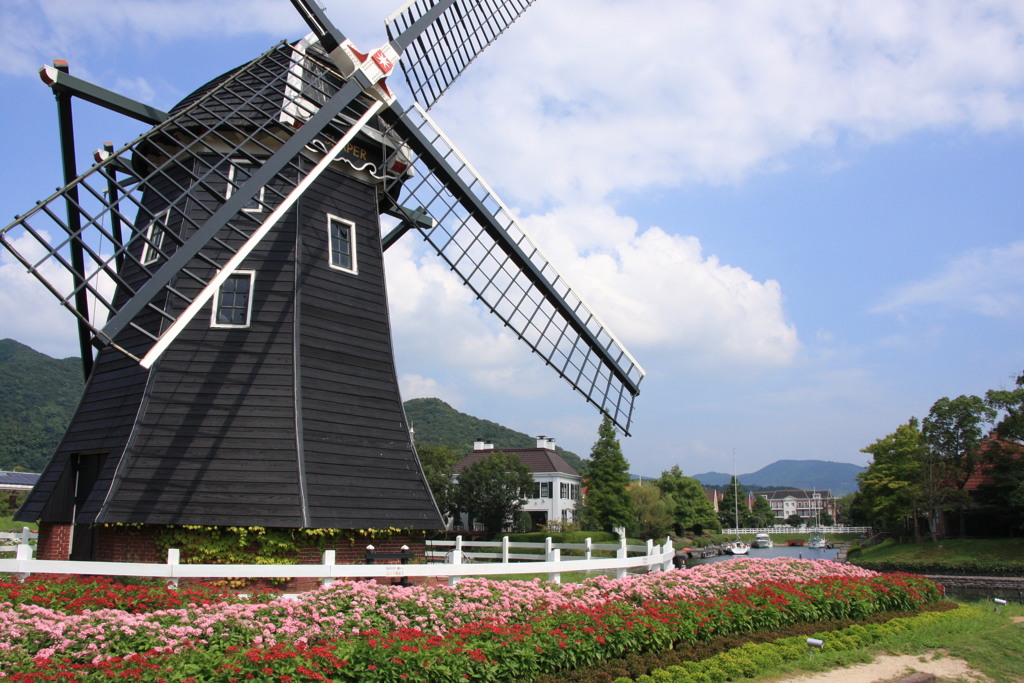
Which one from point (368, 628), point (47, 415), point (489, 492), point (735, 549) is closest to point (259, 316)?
point (368, 628)

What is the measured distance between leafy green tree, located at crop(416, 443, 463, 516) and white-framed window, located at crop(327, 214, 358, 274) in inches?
960

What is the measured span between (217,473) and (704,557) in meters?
42.9

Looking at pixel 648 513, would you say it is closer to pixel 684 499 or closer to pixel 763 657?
pixel 684 499

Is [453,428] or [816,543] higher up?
[453,428]

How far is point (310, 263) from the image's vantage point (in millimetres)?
10883

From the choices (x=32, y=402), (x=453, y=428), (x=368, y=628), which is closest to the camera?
(x=368, y=628)

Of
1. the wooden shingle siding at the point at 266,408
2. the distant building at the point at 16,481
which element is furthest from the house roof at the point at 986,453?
the distant building at the point at 16,481

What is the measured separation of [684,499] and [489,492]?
26.6 metres

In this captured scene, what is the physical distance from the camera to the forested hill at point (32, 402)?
207ft

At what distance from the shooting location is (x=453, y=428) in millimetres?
93875

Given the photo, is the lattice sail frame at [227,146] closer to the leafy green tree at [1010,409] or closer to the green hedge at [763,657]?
the green hedge at [763,657]

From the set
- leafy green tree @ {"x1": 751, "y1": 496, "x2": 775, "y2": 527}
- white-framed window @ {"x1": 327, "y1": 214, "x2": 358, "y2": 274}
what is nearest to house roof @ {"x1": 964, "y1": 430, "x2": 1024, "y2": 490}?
white-framed window @ {"x1": 327, "y1": 214, "x2": 358, "y2": 274}

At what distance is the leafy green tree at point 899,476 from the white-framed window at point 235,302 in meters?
32.5

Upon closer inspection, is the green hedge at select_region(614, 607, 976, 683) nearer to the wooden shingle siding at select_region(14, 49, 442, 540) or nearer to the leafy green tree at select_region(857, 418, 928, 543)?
the wooden shingle siding at select_region(14, 49, 442, 540)
